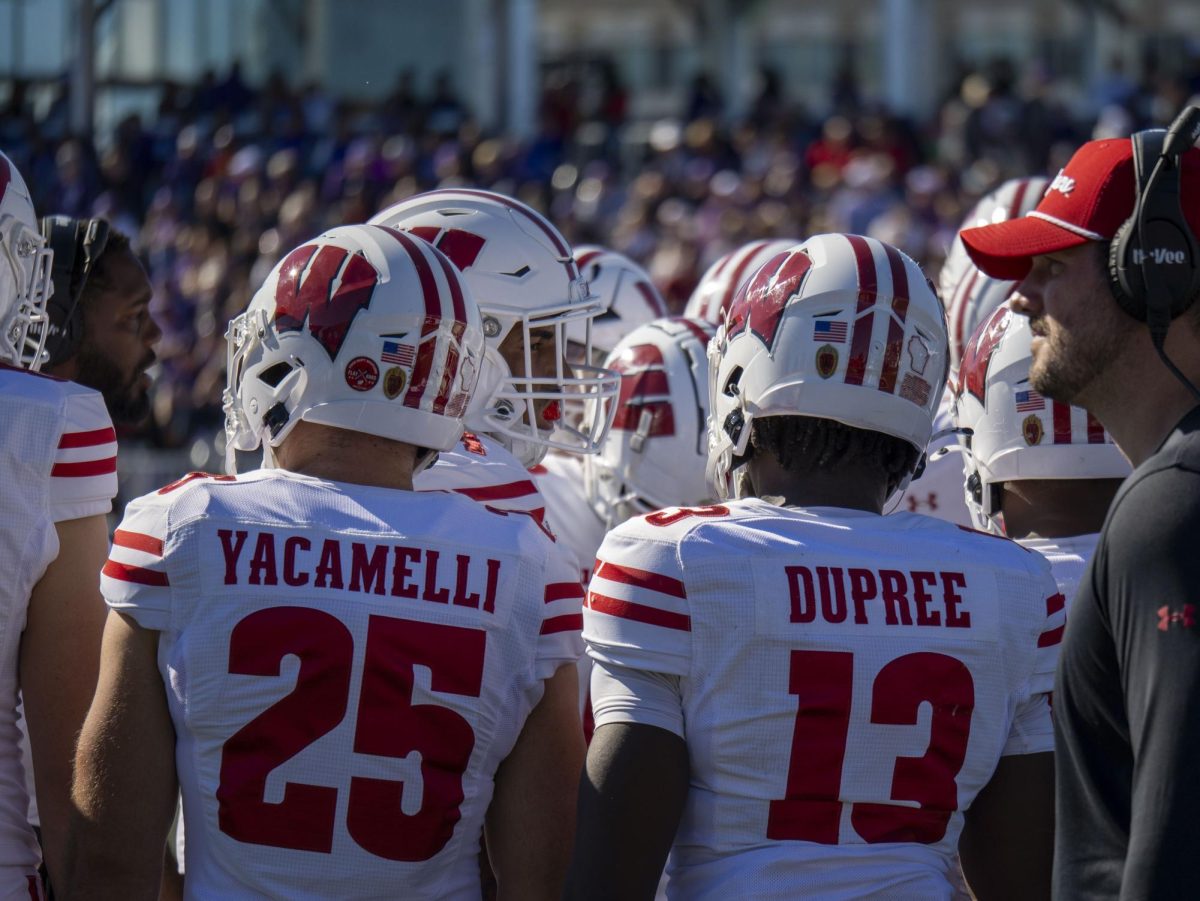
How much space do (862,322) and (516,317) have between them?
43.5 inches

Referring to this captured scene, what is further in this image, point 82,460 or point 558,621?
point 82,460

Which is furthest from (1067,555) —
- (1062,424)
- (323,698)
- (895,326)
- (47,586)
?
(47,586)

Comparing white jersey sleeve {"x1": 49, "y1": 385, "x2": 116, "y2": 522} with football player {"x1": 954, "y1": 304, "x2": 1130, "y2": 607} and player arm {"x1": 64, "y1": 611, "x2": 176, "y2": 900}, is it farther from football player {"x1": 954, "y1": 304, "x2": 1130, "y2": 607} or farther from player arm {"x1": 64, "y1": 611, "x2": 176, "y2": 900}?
football player {"x1": 954, "y1": 304, "x2": 1130, "y2": 607}

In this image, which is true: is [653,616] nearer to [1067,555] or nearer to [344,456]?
[344,456]

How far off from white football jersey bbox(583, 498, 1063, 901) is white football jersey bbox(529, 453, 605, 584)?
171 cm

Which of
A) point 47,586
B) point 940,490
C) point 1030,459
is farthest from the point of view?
point 940,490

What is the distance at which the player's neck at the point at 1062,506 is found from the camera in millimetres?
3227

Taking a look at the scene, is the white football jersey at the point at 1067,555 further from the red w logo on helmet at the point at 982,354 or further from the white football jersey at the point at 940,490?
the white football jersey at the point at 940,490

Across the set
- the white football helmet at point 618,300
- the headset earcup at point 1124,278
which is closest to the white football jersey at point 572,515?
the white football helmet at point 618,300

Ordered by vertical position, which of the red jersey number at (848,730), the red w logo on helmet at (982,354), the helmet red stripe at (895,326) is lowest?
the red jersey number at (848,730)

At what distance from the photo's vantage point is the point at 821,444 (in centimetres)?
270

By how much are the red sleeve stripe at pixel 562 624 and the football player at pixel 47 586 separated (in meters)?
0.79

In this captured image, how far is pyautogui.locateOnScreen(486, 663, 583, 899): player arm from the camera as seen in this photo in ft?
8.67

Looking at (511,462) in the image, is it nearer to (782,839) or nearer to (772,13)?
(782,839)
